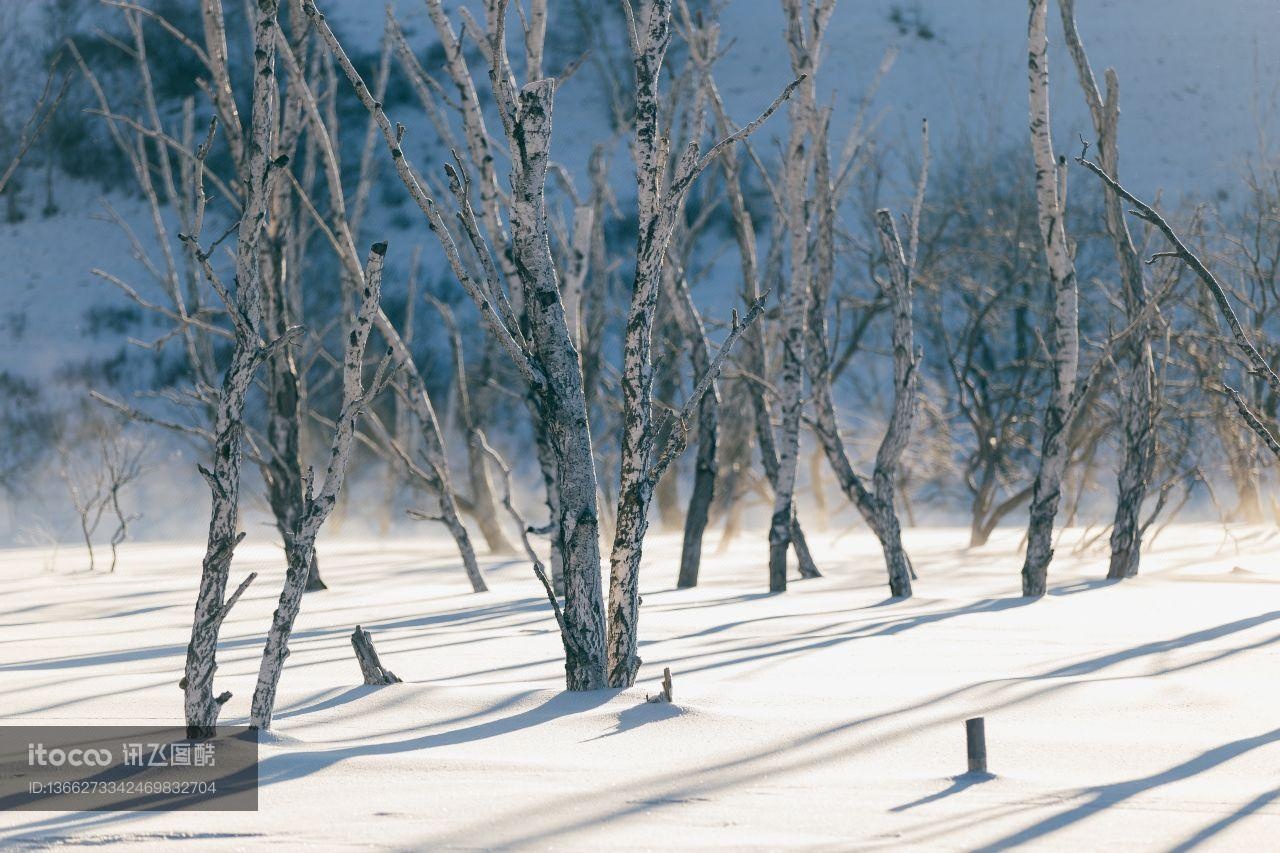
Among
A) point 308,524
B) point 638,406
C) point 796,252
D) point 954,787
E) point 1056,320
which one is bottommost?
point 954,787

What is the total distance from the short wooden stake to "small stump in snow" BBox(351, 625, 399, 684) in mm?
2112

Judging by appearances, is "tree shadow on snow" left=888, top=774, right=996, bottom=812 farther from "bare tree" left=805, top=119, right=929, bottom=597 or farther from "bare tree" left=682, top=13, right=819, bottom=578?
"bare tree" left=682, top=13, right=819, bottom=578

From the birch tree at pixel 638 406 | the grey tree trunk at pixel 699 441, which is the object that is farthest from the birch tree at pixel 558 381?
the grey tree trunk at pixel 699 441

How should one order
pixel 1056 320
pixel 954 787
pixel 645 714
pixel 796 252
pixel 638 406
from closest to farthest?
pixel 954 787, pixel 645 714, pixel 638 406, pixel 1056 320, pixel 796 252

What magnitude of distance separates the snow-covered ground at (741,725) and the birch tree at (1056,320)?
0.40m

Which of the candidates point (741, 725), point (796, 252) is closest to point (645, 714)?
point (741, 725)

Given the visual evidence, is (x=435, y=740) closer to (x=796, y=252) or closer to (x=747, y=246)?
(x=796, y=252)

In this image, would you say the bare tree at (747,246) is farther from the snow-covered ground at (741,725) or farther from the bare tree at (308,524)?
the bare tree at (308,524)

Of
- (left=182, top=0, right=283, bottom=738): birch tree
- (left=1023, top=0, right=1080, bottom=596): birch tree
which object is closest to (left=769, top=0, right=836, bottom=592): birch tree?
(left=1023, top=0, right=1080, bottom=596): birch tree

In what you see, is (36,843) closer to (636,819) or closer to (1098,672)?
(636,819)

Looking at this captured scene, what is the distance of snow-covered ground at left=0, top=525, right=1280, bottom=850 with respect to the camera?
292cm

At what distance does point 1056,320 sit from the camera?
8398 mm

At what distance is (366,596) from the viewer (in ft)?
31.2

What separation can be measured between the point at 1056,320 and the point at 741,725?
5.26m
